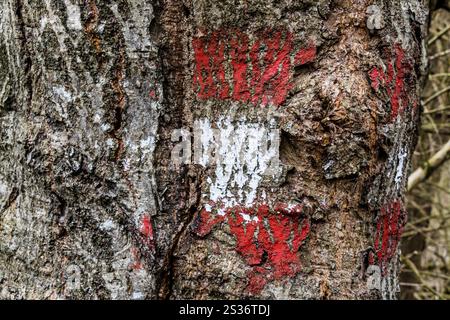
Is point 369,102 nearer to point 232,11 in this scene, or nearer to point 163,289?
point 232,11

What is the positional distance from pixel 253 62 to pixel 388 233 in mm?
495

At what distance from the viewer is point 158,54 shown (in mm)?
1151

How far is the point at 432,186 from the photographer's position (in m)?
4.10

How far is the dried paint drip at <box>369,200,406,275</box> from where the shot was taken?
3.98 feet

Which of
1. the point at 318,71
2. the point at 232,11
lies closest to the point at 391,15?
the point at 318,71

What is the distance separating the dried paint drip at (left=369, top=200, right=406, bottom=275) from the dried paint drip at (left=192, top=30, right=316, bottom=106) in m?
0.36

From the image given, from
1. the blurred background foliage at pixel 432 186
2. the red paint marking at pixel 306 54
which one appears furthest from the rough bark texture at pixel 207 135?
the blurred background foliage at pixel 432 186

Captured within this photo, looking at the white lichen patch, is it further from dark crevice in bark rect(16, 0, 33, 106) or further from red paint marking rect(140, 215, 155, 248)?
red paint marking rect(140, 215, 155, 248)

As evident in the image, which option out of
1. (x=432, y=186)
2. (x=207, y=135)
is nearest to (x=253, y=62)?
(x=207, y=135)

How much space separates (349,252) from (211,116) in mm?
416

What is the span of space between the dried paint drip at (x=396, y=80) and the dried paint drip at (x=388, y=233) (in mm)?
218

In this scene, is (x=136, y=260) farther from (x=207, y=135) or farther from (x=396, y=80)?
(x=396, y=80)

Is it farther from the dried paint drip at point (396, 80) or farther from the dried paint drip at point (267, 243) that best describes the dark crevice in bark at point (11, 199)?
the dried paint drip at point (396, 80)

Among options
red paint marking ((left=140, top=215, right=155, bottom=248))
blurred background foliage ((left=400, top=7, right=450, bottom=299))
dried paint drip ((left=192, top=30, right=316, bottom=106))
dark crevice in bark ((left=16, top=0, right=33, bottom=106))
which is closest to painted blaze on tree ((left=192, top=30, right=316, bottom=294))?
dried paint drip ((left=192, top=30, right=316, bottom=106))
